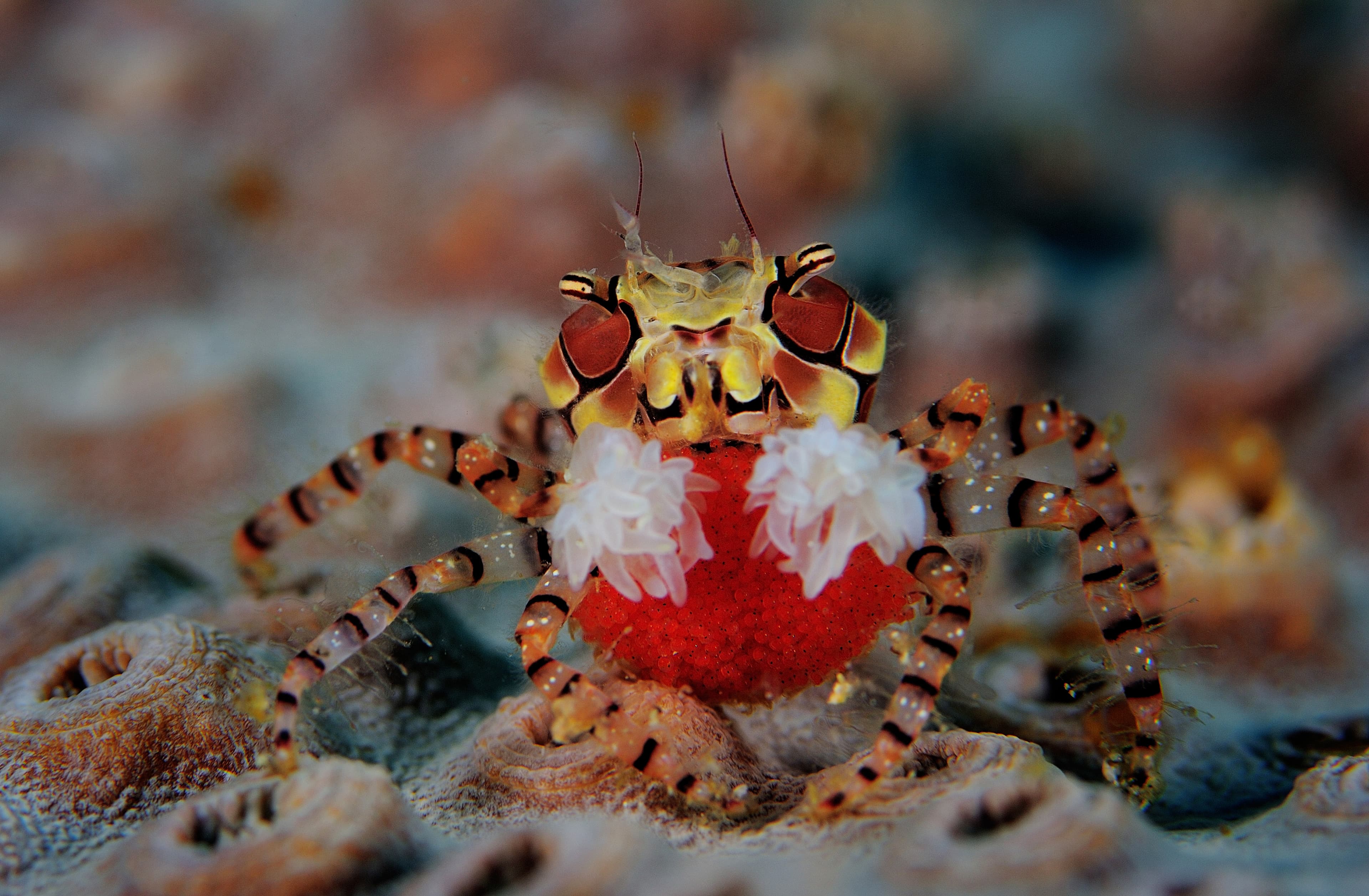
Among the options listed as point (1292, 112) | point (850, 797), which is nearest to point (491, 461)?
point (850, 797)

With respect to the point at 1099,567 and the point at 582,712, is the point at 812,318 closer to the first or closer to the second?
the point at 1099,567

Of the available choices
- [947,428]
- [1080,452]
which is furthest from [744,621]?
[1080,452]

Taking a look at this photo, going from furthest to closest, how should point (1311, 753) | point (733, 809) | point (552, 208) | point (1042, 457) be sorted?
point (552, 208)
point (1042, 457)
point (1311, 753)
point (733, 809)

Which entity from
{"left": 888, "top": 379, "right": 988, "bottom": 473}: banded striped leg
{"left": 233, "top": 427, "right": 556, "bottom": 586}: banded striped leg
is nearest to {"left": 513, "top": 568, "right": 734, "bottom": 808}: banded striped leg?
{"left": 233, "top": 427, "right": 556, "bottom": 586}: banded striped leg

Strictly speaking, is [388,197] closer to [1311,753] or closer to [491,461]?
[491,461]

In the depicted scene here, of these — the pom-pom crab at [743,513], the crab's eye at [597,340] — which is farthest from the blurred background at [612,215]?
the crab's eye at [597,340]

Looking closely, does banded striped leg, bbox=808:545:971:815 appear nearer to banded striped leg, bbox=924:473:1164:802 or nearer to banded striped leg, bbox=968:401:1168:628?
banded striped leg, bbox=924:473:1164:802
